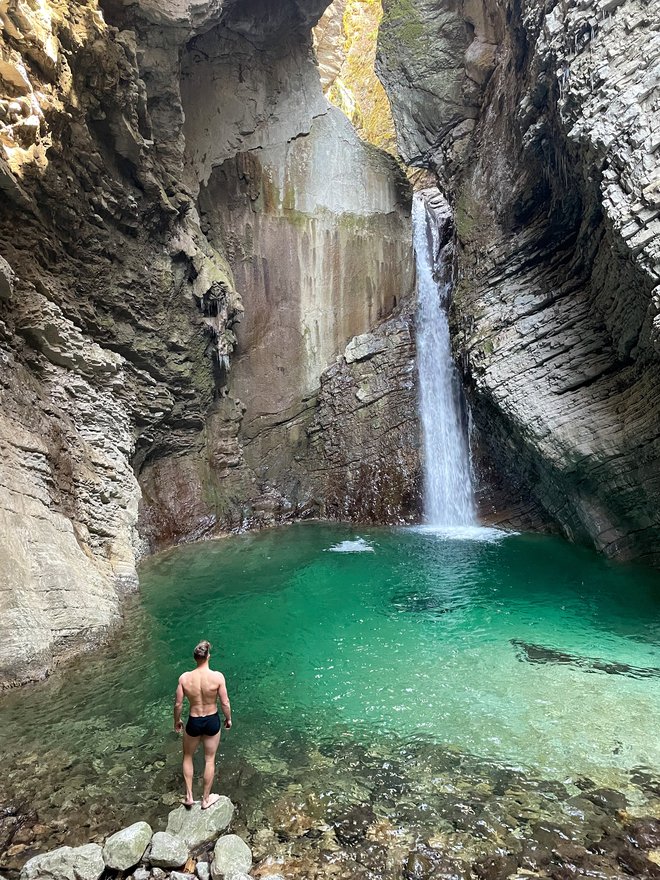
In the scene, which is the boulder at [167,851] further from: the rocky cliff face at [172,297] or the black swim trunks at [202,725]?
the rocky cliff face at [172,297]

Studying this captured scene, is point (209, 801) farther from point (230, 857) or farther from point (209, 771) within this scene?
point (230, 857)

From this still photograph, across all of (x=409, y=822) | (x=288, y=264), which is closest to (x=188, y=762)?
(x=409, y=822)

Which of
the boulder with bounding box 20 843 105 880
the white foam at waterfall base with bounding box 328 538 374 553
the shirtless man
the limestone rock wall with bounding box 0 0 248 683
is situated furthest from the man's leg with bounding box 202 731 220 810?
the white foam at waterfall base with bounding box 328 538 374 553

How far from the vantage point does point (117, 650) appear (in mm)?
7062

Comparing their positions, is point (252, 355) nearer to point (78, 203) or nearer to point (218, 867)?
point (78, 203)

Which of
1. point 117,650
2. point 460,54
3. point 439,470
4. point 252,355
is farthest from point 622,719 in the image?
point 460,54

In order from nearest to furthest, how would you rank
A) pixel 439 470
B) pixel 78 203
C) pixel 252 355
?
pixel 78 203 → pixel 439 470 → pixel 252 355

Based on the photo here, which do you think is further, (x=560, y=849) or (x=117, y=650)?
(x=117, y=650)

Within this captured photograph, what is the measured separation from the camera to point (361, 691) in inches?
235

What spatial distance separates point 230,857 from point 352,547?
9.61 m

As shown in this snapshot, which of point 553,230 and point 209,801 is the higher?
point 553,230

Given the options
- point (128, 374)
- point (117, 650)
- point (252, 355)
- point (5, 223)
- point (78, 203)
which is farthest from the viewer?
point (252, 355)

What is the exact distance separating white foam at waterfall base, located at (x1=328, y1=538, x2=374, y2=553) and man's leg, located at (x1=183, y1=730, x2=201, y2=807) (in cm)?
864

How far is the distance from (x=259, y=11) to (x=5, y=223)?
35.1ft
